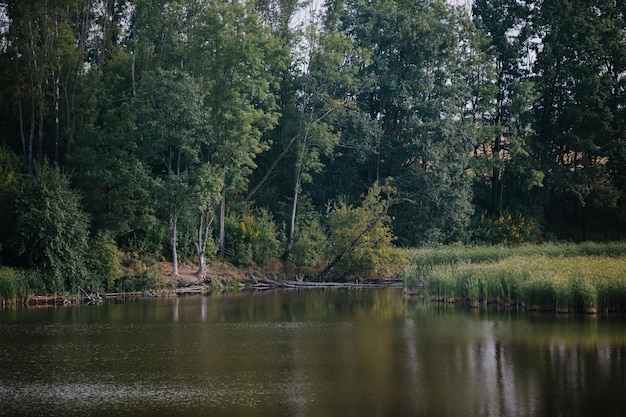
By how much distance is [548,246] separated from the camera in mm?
43781

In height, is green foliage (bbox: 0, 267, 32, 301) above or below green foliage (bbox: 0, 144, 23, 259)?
below

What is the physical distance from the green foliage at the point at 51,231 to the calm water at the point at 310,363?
3399mm

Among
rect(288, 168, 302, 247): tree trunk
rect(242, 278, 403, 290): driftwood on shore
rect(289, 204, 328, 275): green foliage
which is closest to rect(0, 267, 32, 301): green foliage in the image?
rect(242, 278, 403, 290): driftwood on shore

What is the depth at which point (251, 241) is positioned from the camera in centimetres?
4672

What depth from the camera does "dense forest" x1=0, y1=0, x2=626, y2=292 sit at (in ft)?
132

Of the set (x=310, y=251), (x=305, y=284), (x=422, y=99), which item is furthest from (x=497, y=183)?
(x=305, y=284)

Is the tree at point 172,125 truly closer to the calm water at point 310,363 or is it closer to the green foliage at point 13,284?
the green foliage at point 13,284

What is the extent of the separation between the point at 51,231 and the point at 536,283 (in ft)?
→ 66.1

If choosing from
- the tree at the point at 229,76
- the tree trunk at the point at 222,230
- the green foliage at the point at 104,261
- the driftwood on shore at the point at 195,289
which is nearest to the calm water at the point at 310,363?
the driftwood on shore at the point at 195,289

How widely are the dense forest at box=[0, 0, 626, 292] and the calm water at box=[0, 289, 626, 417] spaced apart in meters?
9.66

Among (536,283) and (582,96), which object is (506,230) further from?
(536,283)

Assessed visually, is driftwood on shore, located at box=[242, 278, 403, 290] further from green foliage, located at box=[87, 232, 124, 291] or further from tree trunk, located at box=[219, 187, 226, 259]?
green foliage, located at box=[87, 232, 124, 291]

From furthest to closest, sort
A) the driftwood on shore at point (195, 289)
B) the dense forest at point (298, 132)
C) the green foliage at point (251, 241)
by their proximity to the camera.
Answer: the green foliage at point (251, 241) < the dense forest at point (298, 132) < the driftwood on shore at point (195, 289)

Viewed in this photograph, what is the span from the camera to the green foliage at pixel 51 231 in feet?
112
